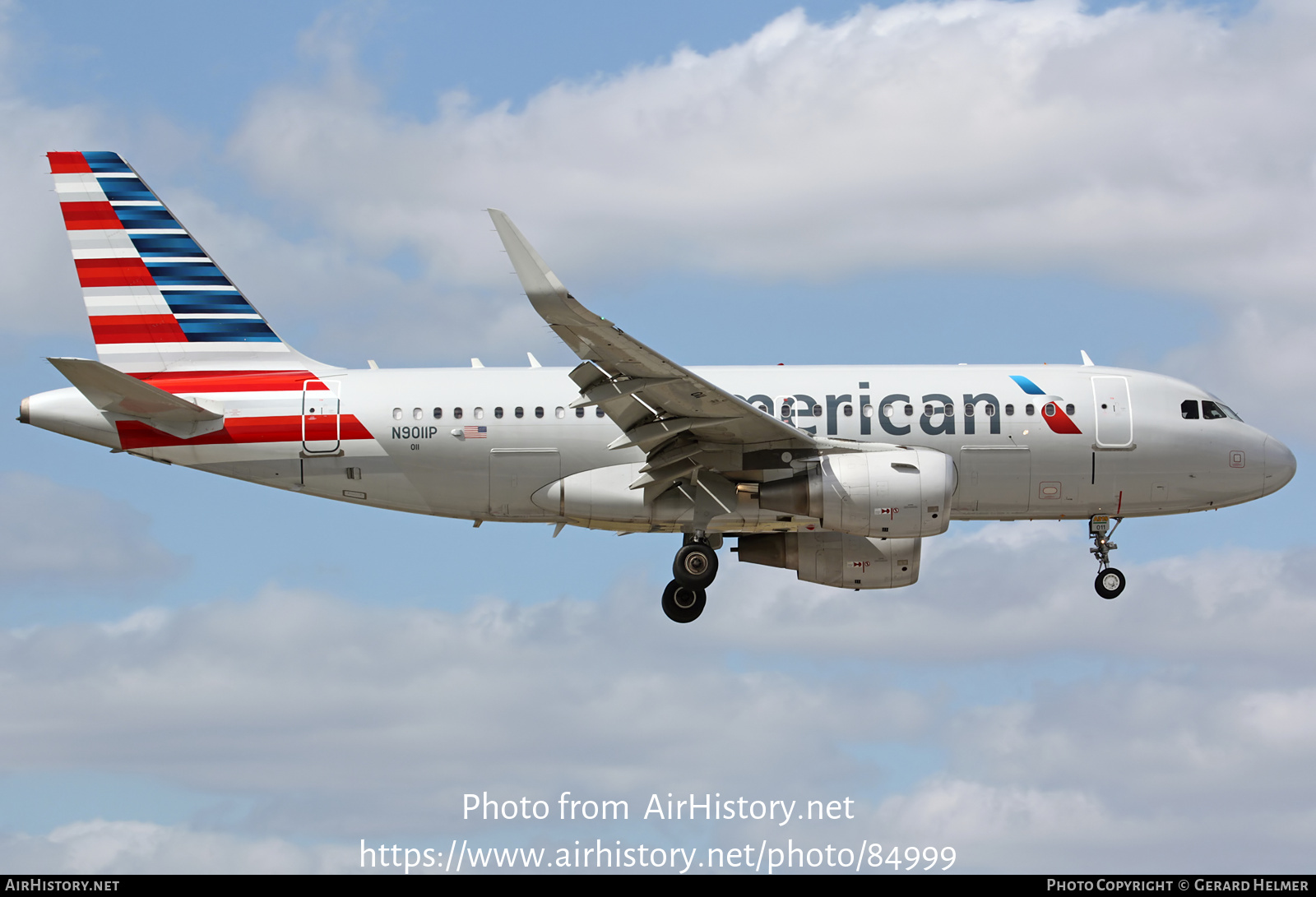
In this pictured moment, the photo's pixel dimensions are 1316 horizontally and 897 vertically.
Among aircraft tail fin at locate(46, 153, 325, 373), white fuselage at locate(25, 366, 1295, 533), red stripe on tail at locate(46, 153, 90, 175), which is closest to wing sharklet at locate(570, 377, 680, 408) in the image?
white fuselage at locate(25, 366, 1295, 533)

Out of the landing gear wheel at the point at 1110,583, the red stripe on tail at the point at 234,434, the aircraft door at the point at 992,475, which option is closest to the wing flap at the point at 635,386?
the aircraft door at the point at 992,475

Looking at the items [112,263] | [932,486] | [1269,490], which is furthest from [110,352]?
[1269,490]

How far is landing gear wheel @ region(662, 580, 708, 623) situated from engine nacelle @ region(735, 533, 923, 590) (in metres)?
2.16

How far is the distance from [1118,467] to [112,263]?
22.3m

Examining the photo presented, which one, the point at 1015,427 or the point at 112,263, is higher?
the point at 112,263

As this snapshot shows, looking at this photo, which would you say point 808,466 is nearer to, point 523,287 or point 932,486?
point 932,486

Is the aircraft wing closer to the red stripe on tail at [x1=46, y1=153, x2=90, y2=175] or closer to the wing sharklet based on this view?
the wing sharklet

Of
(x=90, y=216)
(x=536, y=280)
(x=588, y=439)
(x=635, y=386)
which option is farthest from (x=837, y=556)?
(x=90, y=216)

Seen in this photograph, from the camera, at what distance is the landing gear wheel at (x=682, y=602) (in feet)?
107

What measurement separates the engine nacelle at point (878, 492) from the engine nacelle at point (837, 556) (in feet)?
10.9

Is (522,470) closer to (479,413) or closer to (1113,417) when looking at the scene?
(479,413)

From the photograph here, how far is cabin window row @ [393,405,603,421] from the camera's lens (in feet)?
106

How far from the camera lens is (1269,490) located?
33.8 m

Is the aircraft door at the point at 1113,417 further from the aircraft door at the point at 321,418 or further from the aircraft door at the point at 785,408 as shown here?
the aircraft door at the point at 321,418
